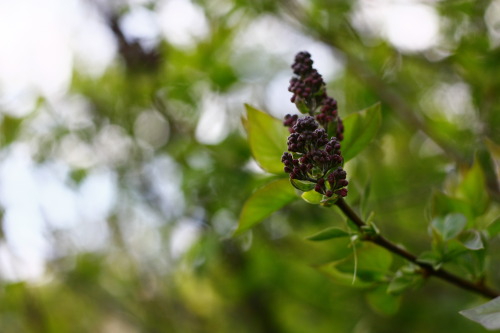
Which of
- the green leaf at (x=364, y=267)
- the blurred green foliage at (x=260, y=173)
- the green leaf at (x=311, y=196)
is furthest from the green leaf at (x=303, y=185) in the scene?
the blurred green foliage at (x=260, y=173)

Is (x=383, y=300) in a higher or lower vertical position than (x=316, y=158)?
lower

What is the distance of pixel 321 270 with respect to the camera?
63 centimetres

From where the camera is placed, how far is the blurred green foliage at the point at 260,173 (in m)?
1.17

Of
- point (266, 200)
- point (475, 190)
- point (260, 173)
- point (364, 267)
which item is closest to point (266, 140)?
point (266, 200)

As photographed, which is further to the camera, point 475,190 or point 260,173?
point 260,173

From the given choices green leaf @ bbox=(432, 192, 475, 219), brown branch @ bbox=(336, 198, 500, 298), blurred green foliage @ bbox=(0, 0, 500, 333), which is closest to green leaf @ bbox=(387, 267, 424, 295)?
brown branch @ bbox=(336, 198, 500, 298)

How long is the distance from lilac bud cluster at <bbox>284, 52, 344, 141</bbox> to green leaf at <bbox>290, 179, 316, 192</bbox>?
0.21 ft

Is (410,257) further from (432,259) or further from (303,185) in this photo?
(303,185)

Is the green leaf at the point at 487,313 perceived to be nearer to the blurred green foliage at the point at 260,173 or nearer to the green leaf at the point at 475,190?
the green leaf at the point at 475,190

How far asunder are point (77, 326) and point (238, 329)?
0.91m

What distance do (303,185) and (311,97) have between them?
101 mm

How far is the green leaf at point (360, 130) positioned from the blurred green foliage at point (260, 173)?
1.46ft

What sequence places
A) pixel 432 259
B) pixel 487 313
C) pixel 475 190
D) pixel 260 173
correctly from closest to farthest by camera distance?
pixel 487 313 → pixel 432 259 → pixel 475 190 → pixel 260 173

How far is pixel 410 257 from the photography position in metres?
0.55
